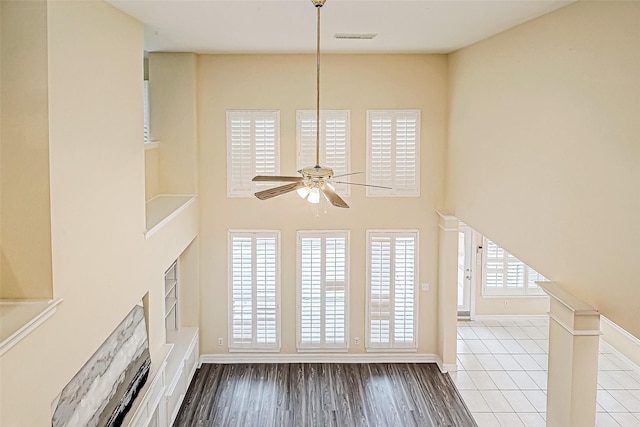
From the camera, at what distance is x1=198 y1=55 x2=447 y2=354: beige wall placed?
9008 millimetres

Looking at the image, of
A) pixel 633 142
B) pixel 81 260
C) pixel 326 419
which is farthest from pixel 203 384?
pixel 633 142

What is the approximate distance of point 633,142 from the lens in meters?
4.05

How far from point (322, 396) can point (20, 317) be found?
565 cm

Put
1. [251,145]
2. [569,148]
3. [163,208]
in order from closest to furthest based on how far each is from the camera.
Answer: [569,148]
[163,208]
[251,145]

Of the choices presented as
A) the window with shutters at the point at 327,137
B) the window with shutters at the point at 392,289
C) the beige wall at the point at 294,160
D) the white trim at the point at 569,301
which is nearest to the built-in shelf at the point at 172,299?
the beige wall at the point at 294,160

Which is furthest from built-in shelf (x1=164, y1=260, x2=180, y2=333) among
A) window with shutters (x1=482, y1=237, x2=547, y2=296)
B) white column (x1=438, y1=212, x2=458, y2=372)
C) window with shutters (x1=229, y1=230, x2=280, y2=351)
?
window with shutters (x1=482, y1=237, x2=547, y2=296)

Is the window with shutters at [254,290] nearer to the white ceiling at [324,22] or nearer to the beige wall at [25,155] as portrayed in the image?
the white ceiling at [324,22]

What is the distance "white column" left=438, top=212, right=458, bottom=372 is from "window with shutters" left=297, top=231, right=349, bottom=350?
1.54 metres

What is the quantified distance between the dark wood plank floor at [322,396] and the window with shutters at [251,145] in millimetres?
3043

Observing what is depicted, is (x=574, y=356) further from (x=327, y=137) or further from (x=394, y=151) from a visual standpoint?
(x=327, y=137)

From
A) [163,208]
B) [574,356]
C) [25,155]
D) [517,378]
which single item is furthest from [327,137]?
[25,155]

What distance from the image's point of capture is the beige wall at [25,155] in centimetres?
382

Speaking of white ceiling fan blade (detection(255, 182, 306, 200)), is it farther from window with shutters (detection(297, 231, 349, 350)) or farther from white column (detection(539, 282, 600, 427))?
window with shutters (detection(297, 231, 349, 350))

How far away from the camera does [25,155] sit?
3.89 metres
